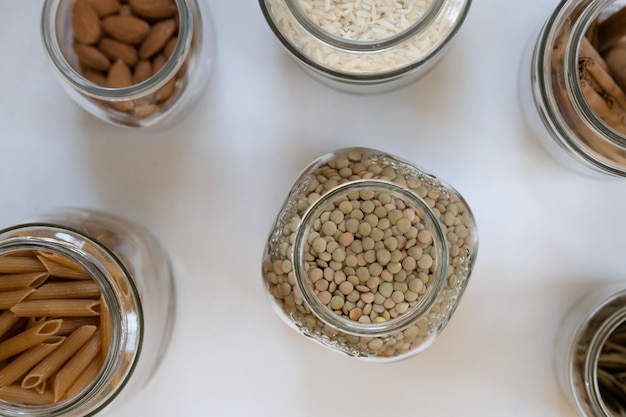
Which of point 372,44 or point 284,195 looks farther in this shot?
point 284,195

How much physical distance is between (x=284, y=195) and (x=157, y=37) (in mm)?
232

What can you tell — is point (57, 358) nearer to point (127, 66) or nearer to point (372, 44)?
point (127, 66)

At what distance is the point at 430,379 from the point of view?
804 millimetres

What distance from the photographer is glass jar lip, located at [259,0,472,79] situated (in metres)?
0.65

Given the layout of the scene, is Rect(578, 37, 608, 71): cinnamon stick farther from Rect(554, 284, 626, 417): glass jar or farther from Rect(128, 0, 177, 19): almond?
Rect(128, 0, 177, 19): almond

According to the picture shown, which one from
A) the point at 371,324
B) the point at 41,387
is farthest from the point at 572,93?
the point at 41,387

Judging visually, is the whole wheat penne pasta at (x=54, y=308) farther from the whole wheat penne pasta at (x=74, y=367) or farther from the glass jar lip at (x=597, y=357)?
the glass jar lip at (x=597, y=357)

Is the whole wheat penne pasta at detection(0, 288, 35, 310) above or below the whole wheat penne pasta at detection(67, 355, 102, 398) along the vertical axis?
above

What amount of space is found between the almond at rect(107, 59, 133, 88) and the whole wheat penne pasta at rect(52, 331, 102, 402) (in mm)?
274

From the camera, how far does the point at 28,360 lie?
69cm

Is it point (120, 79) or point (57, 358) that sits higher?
point (120, 79)

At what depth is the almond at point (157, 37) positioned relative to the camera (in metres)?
0.72

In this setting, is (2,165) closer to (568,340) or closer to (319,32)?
(319,32)

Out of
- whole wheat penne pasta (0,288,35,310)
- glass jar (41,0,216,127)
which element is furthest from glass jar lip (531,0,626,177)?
whole wheat penne pasta (0,288,35,310)
